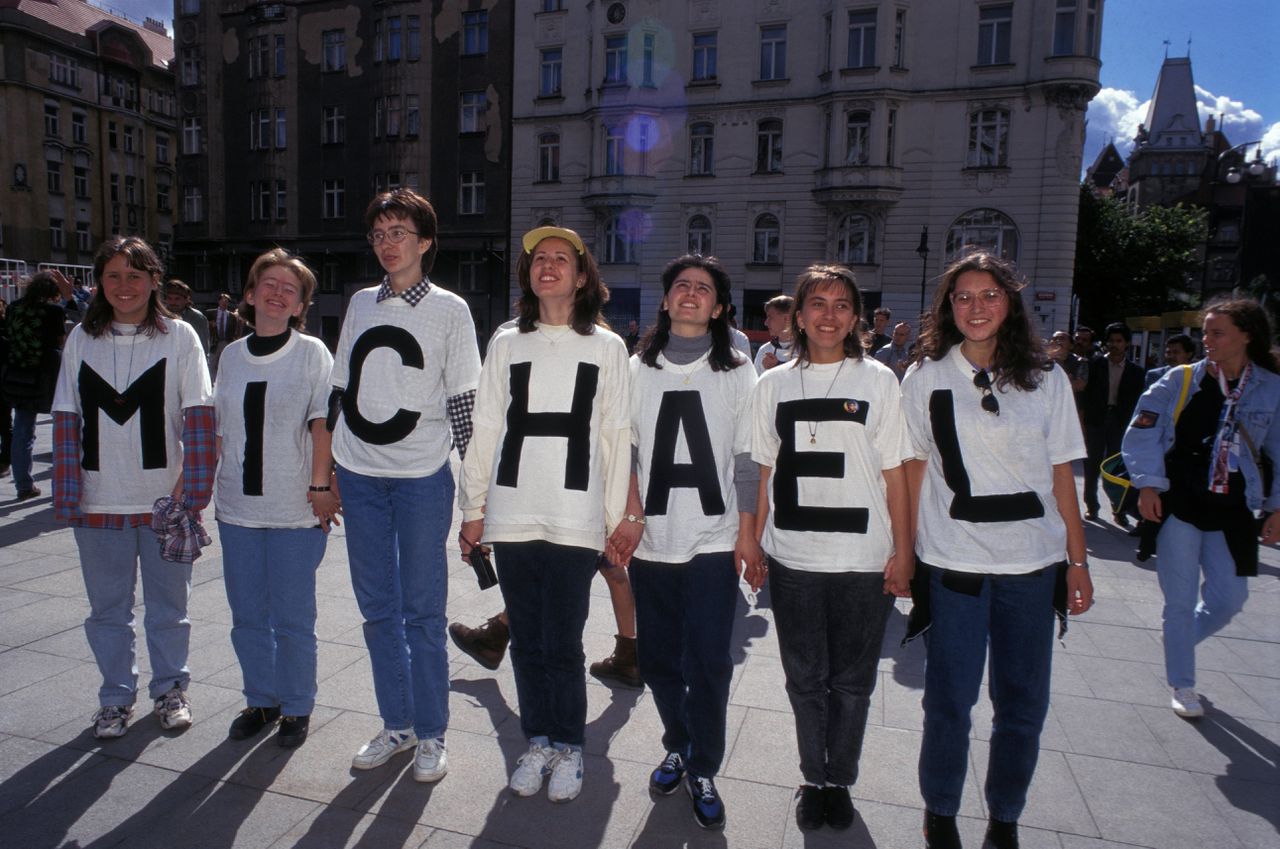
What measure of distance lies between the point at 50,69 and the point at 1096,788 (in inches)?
2274

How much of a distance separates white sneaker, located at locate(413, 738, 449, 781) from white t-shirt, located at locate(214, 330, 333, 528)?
1.04m

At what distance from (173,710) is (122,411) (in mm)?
1311

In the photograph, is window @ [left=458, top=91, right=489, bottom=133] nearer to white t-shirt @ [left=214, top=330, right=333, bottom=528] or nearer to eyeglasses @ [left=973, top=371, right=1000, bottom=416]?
white t-shirt @ [left=214, top=330, right=333, bottom=528]

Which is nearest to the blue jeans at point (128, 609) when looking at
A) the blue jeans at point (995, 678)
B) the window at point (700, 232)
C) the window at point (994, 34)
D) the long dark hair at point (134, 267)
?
the long dark hair at point (134, 267)

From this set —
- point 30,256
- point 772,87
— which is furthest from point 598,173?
point 30,256

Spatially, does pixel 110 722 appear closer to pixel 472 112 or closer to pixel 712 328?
pixel 712 328

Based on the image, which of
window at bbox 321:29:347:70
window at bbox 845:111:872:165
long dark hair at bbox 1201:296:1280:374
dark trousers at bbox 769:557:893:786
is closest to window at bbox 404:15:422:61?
window at bbox 321:29:347:70

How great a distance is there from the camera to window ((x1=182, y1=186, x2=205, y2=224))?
36875mm

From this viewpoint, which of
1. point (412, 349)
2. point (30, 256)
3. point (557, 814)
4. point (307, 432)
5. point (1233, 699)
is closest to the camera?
point (557, 814)

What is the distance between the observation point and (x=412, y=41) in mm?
33062

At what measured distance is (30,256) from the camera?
44.4 m

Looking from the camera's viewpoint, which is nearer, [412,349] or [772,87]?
[412,349]

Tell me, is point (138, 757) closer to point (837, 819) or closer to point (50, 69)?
point (837, 819)

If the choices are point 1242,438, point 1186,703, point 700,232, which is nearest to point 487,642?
point 1186,703
